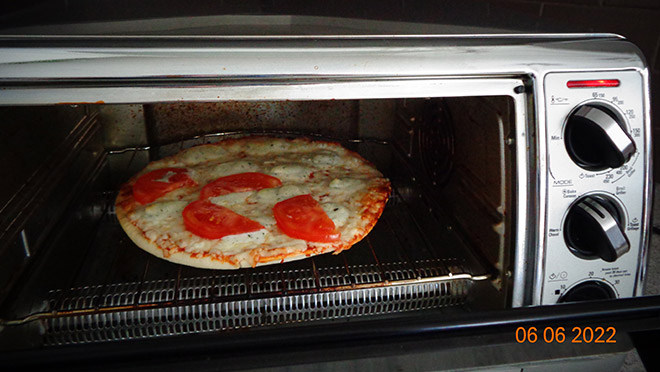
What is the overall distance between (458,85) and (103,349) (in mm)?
548

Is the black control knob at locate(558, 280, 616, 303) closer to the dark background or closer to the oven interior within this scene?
the oven interior

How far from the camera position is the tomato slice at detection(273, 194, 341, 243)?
0.92m

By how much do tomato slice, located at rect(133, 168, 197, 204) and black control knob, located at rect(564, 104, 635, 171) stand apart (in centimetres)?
74

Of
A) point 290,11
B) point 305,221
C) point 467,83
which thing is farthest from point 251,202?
point 467,83

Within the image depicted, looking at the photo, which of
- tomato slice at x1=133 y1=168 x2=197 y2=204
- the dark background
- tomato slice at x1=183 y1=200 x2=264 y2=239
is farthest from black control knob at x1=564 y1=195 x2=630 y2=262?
tomato slice at x1=133 y1=168 x2=197 y2=204

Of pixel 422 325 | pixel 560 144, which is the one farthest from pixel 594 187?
pixel 422 325

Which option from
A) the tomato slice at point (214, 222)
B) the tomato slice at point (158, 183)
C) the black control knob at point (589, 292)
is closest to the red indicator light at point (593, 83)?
the black control knob at point (589, 292)

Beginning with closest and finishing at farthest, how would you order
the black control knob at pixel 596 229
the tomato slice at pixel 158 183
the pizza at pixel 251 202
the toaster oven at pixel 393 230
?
the toaster oven at pixel 393 230 < the black control knob at pixel 596 229 < the pizza at pixel 251 202 < the tomato slice at pixel 158 183

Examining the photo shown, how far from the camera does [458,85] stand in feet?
2.31

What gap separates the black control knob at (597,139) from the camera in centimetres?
69

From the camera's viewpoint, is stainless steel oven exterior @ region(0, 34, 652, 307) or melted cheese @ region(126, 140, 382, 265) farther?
melted cheese @ region(126, 140, 382, 265)

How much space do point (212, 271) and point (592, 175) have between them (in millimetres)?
652

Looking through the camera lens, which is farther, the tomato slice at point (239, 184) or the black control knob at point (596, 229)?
the tomato slice at point (239, 184)

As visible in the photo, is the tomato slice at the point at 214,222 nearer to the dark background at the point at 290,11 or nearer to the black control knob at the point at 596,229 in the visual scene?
the dark background at the point at 290,11
